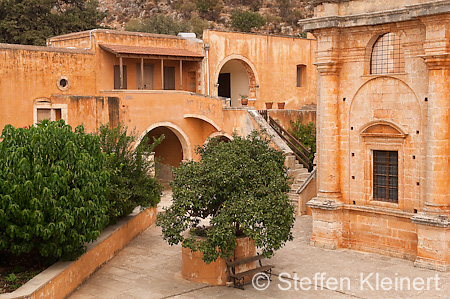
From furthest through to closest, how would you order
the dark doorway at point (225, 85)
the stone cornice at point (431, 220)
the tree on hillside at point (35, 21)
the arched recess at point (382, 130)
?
the tree on hillside at point (35, 21), the dark doorway at point (225, 85), the arched recess at point (382, 130), the stone cornice at point (431, 220)

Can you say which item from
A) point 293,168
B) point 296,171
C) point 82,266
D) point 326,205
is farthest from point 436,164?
point 293,168

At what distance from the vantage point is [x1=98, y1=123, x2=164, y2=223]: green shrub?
16.4m

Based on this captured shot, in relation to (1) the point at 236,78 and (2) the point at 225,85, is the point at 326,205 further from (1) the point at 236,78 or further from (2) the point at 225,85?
(2) the point at 225,85

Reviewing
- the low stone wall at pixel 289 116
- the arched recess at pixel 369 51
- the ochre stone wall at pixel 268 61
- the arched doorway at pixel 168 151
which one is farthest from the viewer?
the ochre stone wall at pixel 268 61

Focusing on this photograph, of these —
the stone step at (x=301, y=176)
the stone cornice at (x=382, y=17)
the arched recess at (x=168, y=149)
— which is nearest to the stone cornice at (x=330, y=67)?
the stone cornice at (x=382, y=17)

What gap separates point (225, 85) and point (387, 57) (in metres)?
19.3

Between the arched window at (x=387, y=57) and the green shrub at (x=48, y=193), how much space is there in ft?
26.4

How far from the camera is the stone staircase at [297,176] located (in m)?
21.5

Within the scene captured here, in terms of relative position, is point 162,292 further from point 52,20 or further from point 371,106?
point 52,20

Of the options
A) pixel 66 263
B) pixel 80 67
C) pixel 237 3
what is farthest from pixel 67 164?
pixel 237 3

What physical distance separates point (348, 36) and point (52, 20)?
2578cm

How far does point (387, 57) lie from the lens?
1577 centimetres

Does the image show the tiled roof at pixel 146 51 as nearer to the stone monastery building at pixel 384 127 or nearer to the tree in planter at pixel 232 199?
the stone monastery building at pixel 384 127

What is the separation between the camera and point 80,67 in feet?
85.0
